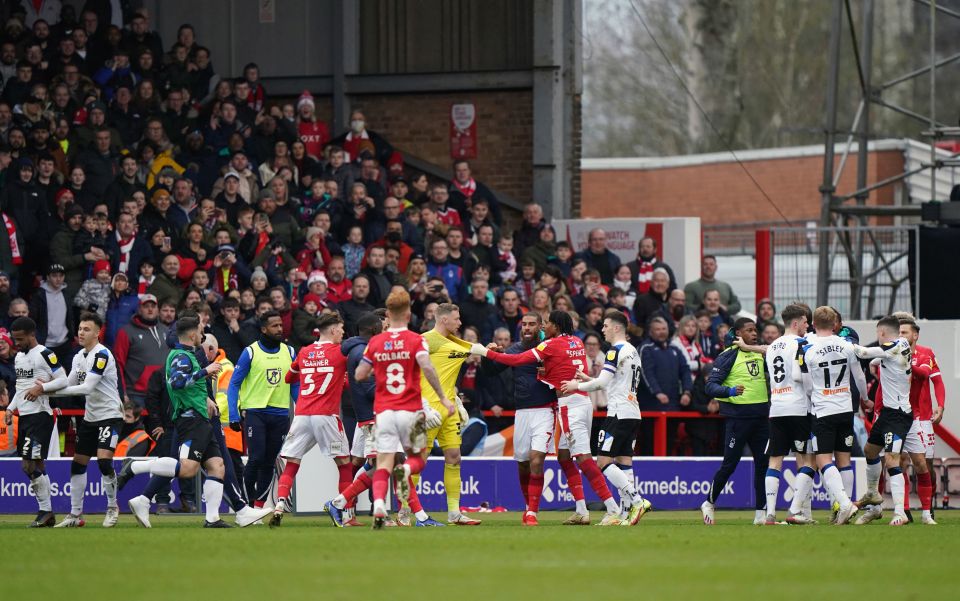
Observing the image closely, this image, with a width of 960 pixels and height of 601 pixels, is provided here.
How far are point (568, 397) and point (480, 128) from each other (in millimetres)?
12212

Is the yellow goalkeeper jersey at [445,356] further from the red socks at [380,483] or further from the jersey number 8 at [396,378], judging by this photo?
the red socks at [380,483]

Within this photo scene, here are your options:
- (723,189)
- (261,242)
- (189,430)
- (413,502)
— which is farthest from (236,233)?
(723,189)

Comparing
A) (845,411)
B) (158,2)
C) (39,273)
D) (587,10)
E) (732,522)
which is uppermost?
(587,10)

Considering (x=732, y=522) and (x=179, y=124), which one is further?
(x=179, y=124)

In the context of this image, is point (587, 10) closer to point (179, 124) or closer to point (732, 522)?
point (179, 124)

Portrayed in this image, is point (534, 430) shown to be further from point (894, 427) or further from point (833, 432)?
point (894, 427)

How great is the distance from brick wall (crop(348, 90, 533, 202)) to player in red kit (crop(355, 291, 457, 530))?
1328cm

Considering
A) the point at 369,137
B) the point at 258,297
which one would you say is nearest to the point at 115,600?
the point at 258,297

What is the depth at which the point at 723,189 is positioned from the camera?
47531 millimetres

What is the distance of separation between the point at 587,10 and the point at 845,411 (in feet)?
112

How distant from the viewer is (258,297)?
2095 cm

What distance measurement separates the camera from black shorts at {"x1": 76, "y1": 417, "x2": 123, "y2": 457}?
623 inches

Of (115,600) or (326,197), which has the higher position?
(326,197)

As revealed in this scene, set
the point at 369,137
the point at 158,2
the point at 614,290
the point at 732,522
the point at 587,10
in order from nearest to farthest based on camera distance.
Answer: the point at 732,522, the point at 614,290, the point at 369,137, the point at 158,2, the point at 587,10
